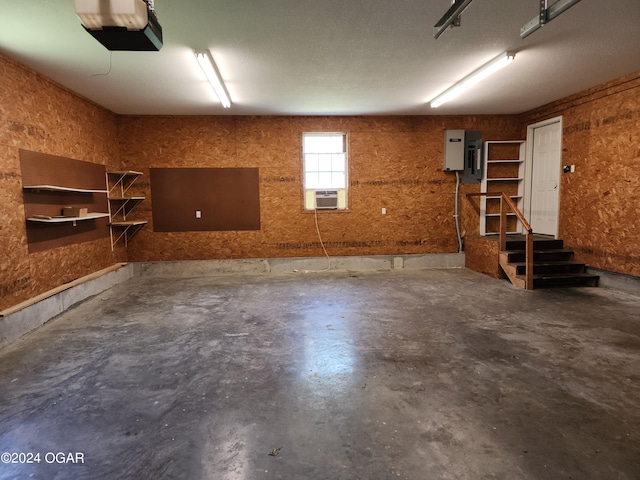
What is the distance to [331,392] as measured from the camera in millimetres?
2488

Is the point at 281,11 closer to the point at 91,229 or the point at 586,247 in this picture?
the point at 91,229

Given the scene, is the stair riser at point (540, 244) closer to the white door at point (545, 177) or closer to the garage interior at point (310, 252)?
the garage interior at point (310, 252)

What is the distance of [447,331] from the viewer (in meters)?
3.63

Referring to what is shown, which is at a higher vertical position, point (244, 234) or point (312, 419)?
point (244, 234)

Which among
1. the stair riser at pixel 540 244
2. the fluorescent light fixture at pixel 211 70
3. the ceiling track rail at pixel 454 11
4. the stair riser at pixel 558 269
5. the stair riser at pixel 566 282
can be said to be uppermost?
the fluorescent light fixture at pixel 211 70

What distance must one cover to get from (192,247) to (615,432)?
6.67 metres

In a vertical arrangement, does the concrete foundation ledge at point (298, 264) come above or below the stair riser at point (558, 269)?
below

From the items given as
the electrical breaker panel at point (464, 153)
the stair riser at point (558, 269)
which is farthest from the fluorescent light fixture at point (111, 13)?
the electrical breaker panel at point (464, 153)

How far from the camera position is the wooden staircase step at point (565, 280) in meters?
5.35

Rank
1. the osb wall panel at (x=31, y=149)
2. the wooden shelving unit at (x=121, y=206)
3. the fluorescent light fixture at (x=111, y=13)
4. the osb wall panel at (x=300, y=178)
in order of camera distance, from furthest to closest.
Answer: the osb wall panel at (x=300, y=178) < the wooden shelving unit at (x=121, y=206) < the osb wall panel at (x=31, y=149) < the fluorescent light fixture at (x=111, y=13)

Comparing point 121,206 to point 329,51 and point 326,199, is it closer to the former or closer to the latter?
point 326,199

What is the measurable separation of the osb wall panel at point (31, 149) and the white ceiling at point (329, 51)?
0.27 metres

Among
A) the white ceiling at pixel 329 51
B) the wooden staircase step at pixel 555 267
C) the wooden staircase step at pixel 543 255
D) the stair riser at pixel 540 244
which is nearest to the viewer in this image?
the white ceiling at pixel 329 51

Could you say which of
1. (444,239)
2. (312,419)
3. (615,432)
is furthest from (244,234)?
(615,432)
